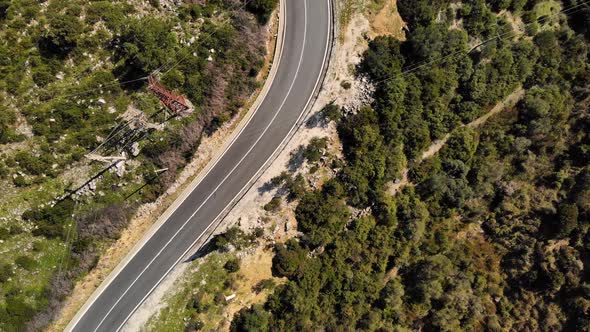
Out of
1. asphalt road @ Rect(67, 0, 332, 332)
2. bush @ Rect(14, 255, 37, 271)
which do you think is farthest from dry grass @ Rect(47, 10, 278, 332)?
bush @ Rect(14, 255, 37, 271)

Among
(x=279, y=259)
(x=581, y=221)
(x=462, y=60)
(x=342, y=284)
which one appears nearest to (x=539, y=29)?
(x=462, y=60)

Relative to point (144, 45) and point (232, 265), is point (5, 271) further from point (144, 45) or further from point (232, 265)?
point (144, 45)

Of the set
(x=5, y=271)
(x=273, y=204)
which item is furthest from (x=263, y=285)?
(x=5, y=271)

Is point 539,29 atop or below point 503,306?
atop

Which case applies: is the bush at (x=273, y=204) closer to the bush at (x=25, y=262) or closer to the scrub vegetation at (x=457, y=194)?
the scrub vegetation at (x=457, y=194)

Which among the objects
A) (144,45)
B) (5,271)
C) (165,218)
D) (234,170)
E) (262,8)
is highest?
(262,8)

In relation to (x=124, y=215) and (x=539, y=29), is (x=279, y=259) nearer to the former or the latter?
(x=124, y=215)
